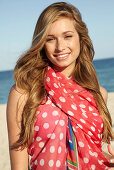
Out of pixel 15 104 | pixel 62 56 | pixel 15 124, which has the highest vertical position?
pixel 62 56

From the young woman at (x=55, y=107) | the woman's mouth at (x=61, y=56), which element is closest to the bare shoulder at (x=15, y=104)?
the young woman at (x=55, y=107)

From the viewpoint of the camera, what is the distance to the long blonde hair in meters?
2.25

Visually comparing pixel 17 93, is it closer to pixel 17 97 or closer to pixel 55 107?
pixel 17 97

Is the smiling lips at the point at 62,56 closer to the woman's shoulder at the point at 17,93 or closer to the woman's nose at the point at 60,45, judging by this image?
the woman's nose at the point at 60,45

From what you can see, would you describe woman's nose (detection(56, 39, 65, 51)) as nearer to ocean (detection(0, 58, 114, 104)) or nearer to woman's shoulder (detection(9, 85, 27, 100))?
woman's shoulder (detection(9, 85, 27, 100))

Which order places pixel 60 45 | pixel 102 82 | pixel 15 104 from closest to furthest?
1. pixel 15 104
2. pixel 60 45
3. pixel 102 82

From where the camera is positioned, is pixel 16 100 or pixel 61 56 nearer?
pixel 16 100

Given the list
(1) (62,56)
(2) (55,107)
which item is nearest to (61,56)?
(1) (62,56)

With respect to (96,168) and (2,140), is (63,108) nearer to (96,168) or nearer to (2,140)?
(96,168)

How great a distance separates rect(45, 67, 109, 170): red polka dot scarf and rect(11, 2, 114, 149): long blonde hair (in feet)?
0.31

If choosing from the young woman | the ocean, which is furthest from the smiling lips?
the ocean

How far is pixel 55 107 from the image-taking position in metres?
2.38

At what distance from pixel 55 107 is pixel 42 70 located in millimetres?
473

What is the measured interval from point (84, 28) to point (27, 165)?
154 centimetres
